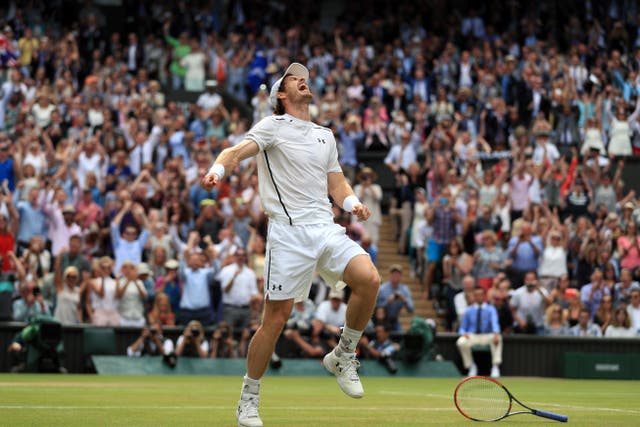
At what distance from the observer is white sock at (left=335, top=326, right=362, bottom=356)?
959cm

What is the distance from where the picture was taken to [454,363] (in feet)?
71.1

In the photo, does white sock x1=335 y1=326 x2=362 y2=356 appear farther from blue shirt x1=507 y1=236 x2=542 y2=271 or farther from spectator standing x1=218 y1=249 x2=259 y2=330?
blue shirt x1=507 y1=236 x2=542 y2=271

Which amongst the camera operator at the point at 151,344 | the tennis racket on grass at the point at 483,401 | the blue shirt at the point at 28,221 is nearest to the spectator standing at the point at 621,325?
the camera operator at the point at 151,344

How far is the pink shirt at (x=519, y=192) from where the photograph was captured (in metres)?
24.8

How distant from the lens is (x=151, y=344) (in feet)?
66.4

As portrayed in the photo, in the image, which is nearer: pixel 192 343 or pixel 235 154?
pixel 235 154

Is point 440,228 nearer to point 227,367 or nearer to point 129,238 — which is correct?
point 227,367

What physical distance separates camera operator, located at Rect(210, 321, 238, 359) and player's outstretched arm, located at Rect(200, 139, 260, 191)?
1124 cm

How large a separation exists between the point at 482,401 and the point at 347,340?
116 centimetres

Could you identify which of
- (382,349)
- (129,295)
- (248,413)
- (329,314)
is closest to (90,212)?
(129,295)

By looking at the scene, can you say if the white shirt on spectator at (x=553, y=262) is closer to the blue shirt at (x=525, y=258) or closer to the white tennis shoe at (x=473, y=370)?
the blue shirt at (x=525, y=258)

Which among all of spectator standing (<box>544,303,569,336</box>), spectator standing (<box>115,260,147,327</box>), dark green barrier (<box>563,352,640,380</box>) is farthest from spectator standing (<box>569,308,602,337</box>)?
spectator standing (<box>115,260,147,327</box>)

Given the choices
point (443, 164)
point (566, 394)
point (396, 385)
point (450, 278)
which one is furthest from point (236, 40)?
point (566, 394)

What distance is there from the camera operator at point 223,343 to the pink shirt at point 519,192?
22.9 ft
